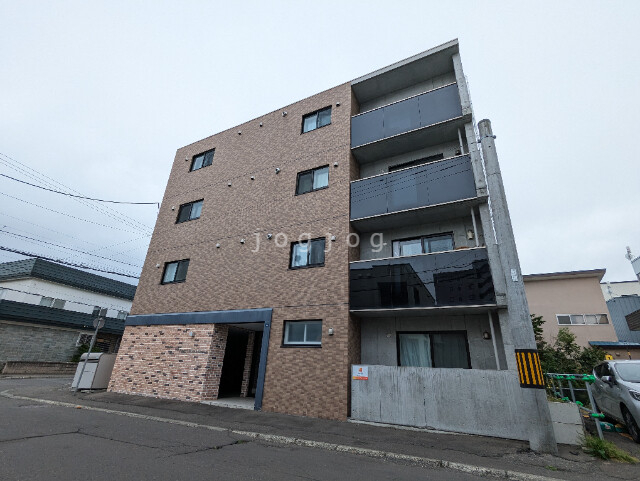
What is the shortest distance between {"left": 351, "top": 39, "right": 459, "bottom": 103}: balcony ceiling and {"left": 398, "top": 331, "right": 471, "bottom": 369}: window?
977cm

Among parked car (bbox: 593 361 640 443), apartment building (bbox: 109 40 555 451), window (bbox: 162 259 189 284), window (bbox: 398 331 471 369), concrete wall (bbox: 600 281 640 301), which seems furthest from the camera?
concrete wall (bbox: 600 281 640 301)

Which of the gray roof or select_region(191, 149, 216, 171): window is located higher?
select_region(191, 149, 216, 171): window

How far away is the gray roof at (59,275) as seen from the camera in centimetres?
2384

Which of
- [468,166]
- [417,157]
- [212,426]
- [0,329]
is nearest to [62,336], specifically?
[0,329]

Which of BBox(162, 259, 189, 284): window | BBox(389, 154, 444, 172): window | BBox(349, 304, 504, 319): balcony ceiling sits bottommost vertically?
BBox(349, 304, 504, 319): balcony ceiling

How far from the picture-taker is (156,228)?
597 inches

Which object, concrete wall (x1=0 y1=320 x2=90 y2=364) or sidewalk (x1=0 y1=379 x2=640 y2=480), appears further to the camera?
concrete wall (x1=0 y1=320 x2=90 y2=364)

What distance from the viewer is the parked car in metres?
6.29

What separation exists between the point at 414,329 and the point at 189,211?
1134 cm

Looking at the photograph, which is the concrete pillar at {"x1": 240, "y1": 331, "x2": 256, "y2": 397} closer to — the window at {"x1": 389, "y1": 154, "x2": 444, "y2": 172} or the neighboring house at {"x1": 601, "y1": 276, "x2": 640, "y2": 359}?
the window at {"x1": 389, "y1": 154, "x2": 444, "y2": 172}

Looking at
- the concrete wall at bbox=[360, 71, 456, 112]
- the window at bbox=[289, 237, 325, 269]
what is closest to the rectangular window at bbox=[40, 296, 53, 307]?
the window at bbox=[289, 237, 325, 269]

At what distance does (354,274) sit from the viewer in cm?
968

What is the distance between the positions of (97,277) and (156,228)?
19232mm

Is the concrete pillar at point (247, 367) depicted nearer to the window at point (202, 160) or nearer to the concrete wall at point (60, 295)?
the window at point (202, 160)
